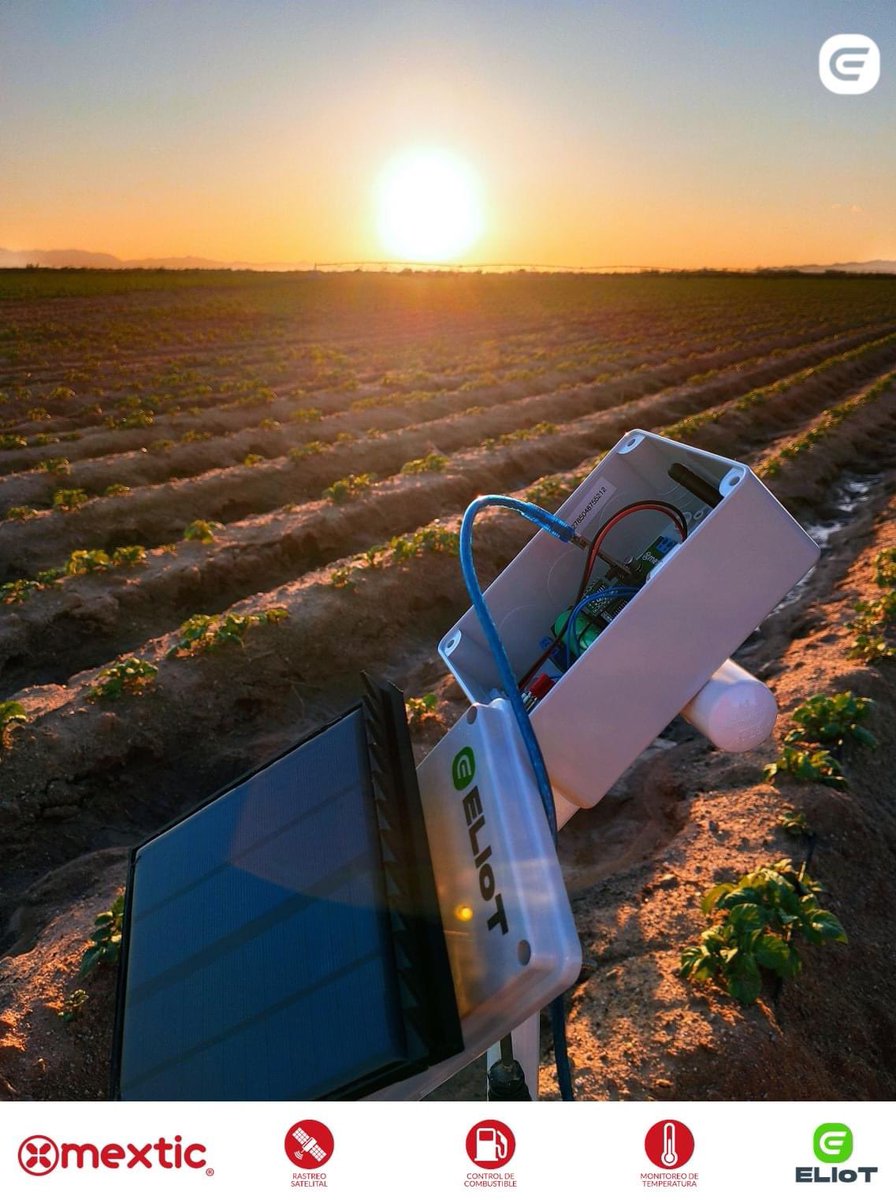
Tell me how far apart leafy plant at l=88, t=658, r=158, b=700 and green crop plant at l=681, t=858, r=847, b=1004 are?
15.0 feet

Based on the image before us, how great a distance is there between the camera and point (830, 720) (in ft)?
18.9

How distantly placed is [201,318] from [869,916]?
40.8 metres

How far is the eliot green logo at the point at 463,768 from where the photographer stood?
1.78 metres

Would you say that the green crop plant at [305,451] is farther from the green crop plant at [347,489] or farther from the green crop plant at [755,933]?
the green crop plant at [755,933]

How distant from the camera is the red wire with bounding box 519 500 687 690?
2.48m

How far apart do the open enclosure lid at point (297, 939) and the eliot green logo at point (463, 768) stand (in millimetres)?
98

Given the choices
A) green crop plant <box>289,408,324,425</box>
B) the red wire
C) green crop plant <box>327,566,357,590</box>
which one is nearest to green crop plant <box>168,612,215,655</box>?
green crop plant <box>327,566,357,590</box>

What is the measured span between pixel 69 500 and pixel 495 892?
36.7 feet

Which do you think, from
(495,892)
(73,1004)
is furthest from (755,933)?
(73,1004)

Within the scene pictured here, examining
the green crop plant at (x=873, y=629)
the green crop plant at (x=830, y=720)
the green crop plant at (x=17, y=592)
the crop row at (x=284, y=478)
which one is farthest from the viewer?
the crop row at (x=284, y=478)

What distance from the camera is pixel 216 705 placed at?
7.14 m

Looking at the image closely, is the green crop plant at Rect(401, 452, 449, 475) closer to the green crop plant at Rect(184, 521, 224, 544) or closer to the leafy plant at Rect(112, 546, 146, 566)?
the green crop plant at Rect(184, 521, 224, 544)

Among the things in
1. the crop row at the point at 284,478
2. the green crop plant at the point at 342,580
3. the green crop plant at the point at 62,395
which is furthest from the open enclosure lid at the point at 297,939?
the green crop plant at the point at 62,395
